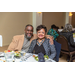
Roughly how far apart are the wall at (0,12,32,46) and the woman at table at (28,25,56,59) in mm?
4698

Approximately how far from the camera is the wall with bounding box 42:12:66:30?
8559 millimetres

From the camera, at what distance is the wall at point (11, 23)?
6.25 meters

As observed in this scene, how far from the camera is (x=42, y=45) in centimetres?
197

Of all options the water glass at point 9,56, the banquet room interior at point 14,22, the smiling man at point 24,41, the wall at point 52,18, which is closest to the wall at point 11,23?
the banquet room interior at point 14,22

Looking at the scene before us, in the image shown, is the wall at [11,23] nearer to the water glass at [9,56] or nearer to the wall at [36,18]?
the wall at [36,18]

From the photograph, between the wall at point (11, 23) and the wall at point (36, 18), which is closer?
the wall at point (11, 23)

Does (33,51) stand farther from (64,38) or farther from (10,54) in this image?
(64,38)

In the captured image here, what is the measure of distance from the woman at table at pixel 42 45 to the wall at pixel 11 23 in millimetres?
4698

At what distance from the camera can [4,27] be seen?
629cm

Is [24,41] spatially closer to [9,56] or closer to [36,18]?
[9,56]

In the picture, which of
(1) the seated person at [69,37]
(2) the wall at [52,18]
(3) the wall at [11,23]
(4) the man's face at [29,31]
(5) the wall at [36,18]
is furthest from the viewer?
(2) the wall at [52,18]

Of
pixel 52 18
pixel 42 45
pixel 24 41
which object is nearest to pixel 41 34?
pixel 42 45

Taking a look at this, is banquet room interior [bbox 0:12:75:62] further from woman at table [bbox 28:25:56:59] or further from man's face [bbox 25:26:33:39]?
woman at table [bbox 28:25:56:59]

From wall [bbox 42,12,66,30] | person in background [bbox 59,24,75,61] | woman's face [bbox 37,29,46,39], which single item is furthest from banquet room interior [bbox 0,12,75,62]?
woman's face [bbox 37,29,46,39]
